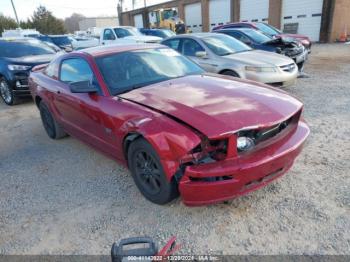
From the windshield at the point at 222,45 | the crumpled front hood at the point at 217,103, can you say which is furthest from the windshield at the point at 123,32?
the crumpled front hood at the point at 217,103

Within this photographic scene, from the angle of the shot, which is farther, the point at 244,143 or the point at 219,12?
the point at 219,12

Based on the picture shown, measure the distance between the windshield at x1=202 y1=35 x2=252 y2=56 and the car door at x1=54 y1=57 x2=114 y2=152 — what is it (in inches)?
150

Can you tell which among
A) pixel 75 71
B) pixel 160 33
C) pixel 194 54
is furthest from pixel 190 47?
pixel 160 33

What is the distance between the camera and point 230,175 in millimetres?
2355

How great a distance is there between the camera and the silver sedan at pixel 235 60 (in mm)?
6270

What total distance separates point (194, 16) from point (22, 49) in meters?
23.5

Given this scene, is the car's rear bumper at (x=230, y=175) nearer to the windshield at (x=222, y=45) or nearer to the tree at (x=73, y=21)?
the windshield at (x=222, y=45)

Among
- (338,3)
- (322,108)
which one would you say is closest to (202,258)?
(322,108)

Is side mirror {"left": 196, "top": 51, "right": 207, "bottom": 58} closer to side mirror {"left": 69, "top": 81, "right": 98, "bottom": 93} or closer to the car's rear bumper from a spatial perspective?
side mirror {"left": 69, "top": 81, "right": 98, "bottom": 93}

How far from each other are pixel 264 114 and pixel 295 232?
1.05 metres

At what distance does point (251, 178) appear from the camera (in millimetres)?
2443

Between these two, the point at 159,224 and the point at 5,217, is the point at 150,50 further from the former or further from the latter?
the point at 5,217

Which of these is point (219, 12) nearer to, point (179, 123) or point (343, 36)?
point (343, 36)

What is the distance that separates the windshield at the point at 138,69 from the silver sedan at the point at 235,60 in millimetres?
2554
